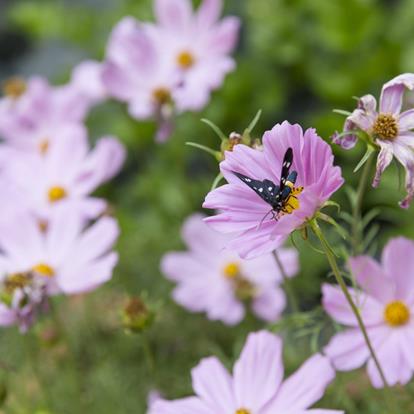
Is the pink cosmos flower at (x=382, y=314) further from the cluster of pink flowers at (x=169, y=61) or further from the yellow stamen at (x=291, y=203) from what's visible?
the cluster of pink flowers at (x=169, y=61)

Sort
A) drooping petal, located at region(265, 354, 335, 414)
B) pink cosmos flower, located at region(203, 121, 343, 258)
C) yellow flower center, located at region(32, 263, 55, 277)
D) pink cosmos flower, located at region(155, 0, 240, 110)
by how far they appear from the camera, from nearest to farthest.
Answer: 1. pink cosmos flower, located at region(203, 121, 343, 258)
2. drooping petal, located at region(265, 354, 335, 414)
3. yellow flower center, located at region(32, 263, 55, 277)
4. pink cosmos flower, located at region(155, 0, 240, 110)

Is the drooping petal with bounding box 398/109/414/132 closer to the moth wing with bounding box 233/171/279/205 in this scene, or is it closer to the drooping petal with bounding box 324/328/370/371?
the moth wing with bounding box 233/171/279/205

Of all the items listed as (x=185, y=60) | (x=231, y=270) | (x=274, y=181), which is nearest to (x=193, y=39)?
(x=185, y=60)

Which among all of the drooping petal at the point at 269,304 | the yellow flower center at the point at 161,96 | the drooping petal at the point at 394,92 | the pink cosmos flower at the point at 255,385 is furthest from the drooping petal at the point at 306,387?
the yellow flower center at the point at 161,96

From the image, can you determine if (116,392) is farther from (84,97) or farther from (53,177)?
(84,97)

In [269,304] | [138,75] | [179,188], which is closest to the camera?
[269,304]

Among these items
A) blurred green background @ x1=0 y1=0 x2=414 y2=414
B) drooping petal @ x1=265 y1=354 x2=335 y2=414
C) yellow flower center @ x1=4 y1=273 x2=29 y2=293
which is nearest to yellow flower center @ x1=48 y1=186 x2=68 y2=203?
blurred green background @ x1=0 y1=0 x2=414 y2=414

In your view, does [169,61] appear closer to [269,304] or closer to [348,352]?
[269,304]
